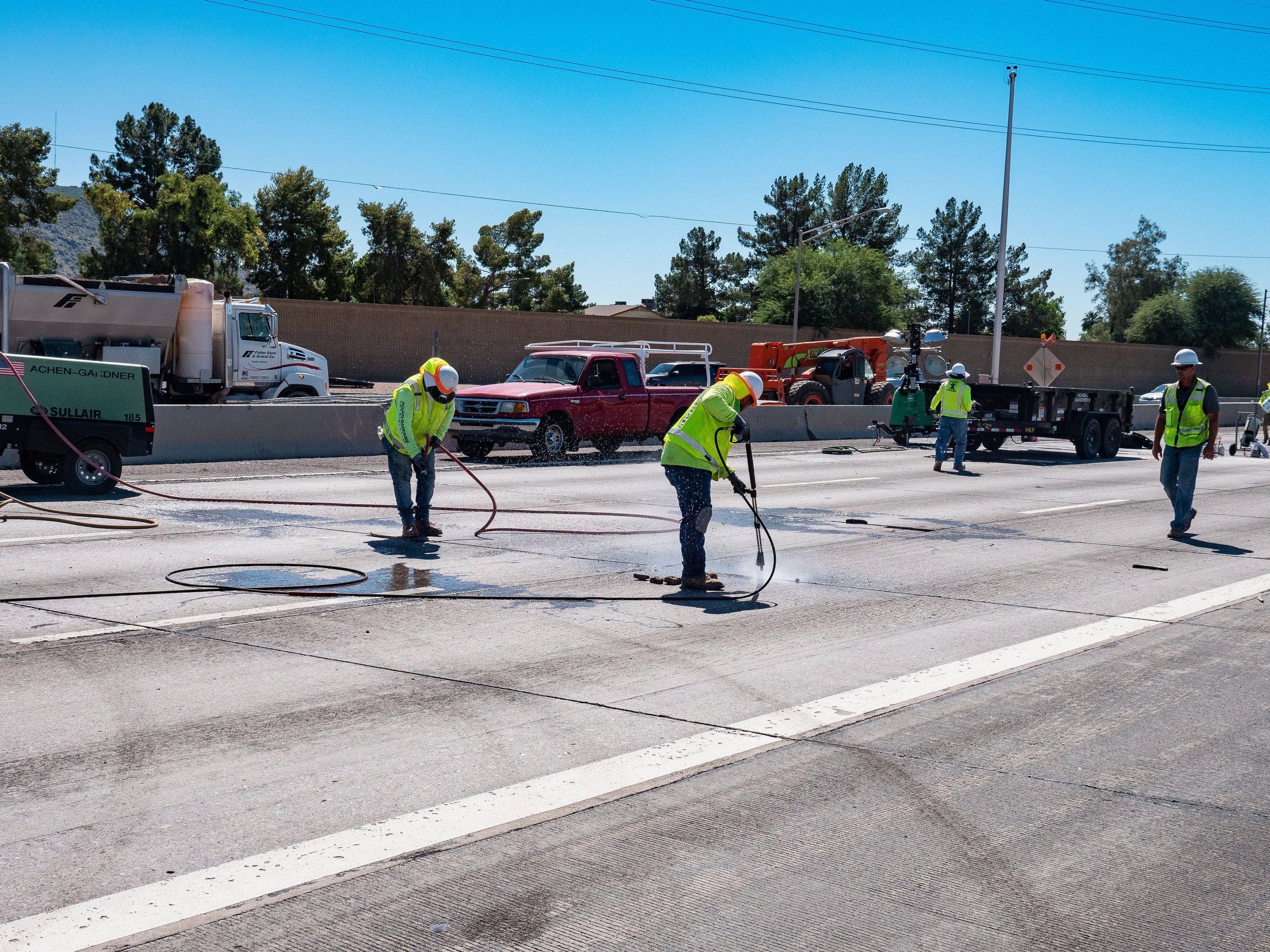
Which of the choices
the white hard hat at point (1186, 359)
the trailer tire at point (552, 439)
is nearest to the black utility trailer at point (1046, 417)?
the trailer tire at point (552, 439)

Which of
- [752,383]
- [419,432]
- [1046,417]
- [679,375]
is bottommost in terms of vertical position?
[1046,417]

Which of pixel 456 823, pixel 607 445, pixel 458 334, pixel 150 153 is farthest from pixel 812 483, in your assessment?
pixel 150 153

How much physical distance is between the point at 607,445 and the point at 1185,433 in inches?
436

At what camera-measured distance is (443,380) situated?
35.9 feet

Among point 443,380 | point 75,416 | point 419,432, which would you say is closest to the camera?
point 443,380

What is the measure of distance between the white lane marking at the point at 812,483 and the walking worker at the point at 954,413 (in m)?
2.11

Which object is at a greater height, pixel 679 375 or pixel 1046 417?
pixel 679 375

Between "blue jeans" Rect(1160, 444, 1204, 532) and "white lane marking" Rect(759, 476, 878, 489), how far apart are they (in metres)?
5.69

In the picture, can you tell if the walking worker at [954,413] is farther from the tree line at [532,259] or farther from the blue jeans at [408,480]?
the tree line at [532,259]

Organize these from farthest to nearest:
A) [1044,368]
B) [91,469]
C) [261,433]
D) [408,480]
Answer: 1. [1044,368]
2. [261,433]
3. [91,469]
4. [408,480]

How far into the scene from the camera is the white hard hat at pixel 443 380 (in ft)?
35.9

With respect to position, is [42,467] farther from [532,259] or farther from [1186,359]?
[532,259]

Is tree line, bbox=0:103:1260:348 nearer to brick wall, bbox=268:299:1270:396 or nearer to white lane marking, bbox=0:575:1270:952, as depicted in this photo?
brick wall, bbox=268:299:1270:396

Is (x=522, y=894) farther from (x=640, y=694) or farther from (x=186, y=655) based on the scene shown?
(x=186, y=655)
